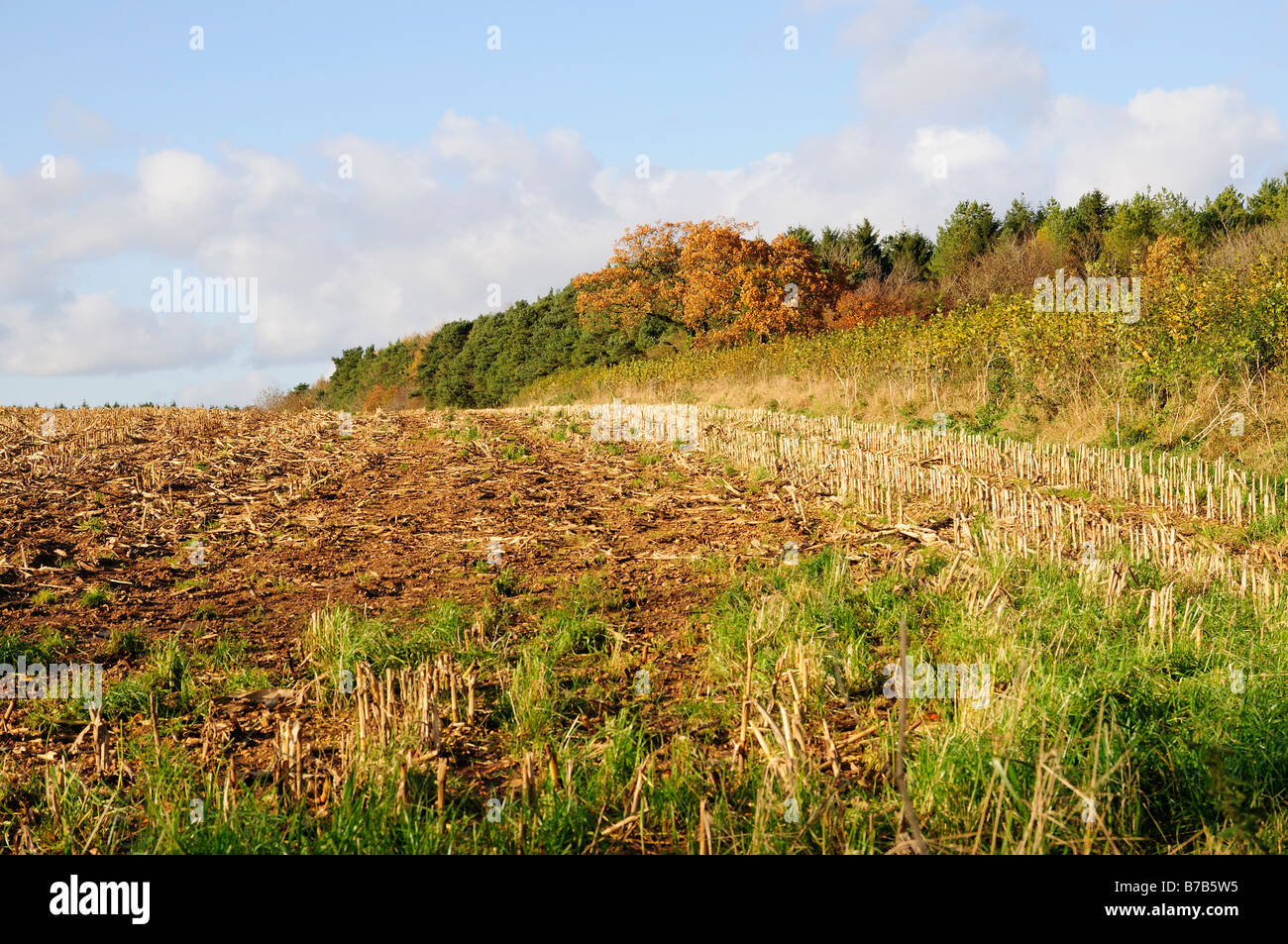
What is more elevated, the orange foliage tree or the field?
the orange foliage tree

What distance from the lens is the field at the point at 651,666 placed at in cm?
357

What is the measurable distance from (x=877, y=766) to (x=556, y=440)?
1279cm

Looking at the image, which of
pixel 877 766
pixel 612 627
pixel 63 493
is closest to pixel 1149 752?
pixel 877 766

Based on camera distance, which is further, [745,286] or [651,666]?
[745,286]

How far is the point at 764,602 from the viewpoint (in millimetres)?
6133

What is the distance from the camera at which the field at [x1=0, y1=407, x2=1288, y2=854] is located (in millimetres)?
3568

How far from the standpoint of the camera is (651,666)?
209 inches

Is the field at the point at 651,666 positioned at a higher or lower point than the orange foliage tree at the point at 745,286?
lower

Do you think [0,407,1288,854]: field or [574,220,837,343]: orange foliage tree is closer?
[0,407,1288,854]: field

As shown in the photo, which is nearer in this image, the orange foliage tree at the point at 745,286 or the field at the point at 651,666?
the field at the point at 651,666
